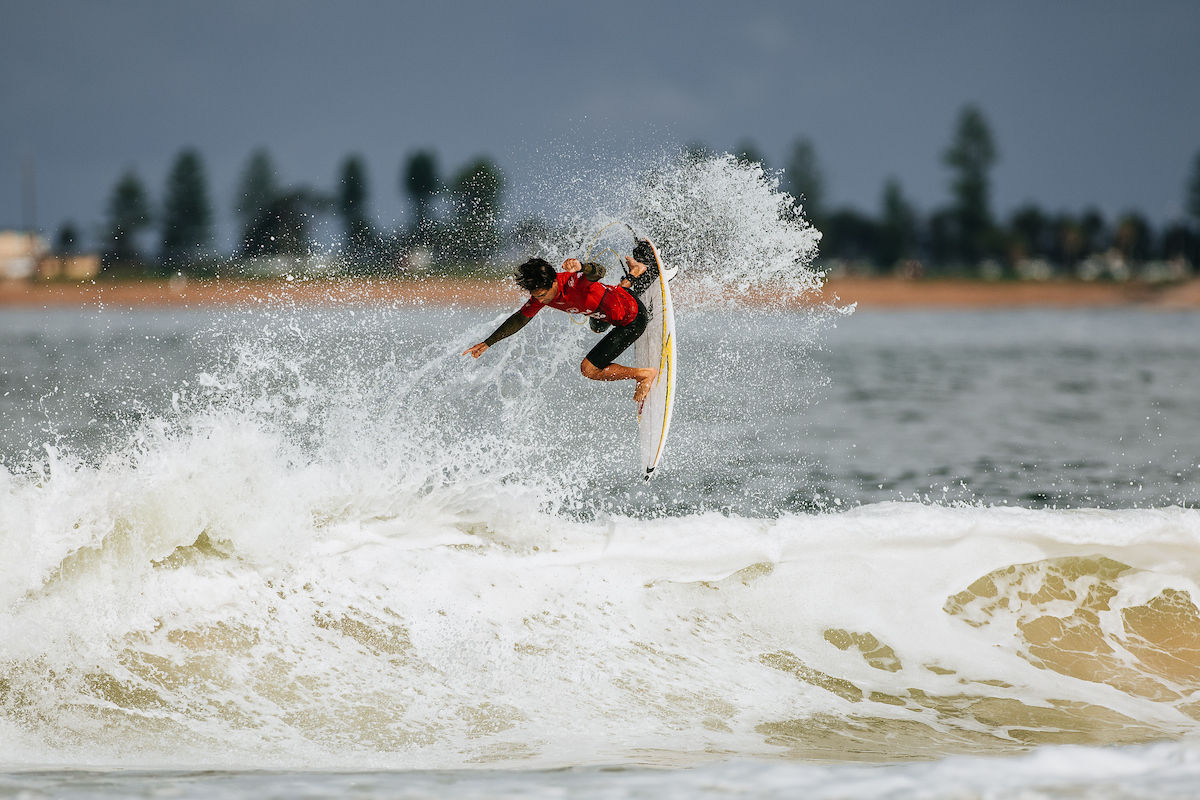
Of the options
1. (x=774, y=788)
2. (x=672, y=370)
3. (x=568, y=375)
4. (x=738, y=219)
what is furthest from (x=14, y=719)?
(x=568, y=375)

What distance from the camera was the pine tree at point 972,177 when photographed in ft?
272

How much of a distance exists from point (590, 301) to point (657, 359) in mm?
1042

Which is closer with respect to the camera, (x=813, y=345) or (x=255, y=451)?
(x=255, y=451)

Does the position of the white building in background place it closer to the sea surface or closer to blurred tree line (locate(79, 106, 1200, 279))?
blurred tree line (locate(79, 106, 1200, 279))

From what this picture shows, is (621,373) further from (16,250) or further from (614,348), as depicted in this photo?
(16,250)

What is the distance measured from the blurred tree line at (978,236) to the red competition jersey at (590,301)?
204ft

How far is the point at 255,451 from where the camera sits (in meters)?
6.07

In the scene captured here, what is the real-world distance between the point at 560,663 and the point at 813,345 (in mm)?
30396

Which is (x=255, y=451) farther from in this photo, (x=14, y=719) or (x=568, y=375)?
(x=568, y=375)

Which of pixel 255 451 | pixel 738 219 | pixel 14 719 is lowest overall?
pixel 14 719

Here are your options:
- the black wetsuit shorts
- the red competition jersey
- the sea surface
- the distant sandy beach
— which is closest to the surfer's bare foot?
the black wetsuit shorts

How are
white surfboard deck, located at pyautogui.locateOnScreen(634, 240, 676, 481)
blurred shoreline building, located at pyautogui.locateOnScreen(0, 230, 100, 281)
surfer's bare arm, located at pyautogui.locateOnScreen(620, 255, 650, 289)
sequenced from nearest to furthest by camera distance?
1. surfer's bare arm, located at pyautogui.locateOnScreen(620, 255, 650, 289)
2. white surfboard deck, located at pyautogui.locateOnScreen(634, 240, 676, 481)
3. blurred shoreline building, located at pyautogui.locateOnScreen(0, 230, 100, 281)

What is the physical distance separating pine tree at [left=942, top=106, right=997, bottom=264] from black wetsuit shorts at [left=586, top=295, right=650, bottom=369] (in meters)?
84.6

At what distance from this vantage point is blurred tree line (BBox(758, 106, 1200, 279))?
83750 mm
